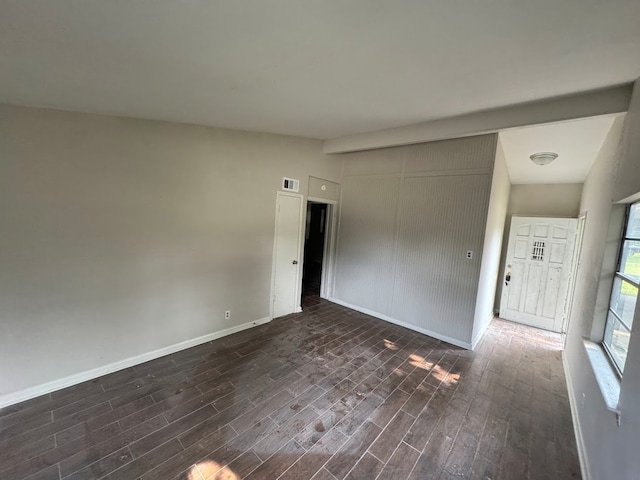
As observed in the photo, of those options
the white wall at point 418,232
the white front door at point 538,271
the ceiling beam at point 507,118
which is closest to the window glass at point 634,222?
the ceiling beam at point 507,118

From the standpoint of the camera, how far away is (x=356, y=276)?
500 centimetres

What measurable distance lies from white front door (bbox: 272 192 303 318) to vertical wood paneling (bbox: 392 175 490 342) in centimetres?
174

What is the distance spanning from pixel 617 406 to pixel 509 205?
4641 millimetres

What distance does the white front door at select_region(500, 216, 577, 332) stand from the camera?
4.59 metres

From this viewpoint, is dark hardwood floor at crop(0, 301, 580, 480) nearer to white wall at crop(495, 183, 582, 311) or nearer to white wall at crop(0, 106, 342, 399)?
white wall at crop(0, 106, 342, 399)

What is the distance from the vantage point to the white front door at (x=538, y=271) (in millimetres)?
4594

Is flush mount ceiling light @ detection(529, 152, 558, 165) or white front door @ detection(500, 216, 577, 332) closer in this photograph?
flush mount ceiling light @ detection(529, 152, 558, 165)

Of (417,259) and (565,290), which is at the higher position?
(417,259)

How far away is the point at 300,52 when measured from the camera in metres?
1.72

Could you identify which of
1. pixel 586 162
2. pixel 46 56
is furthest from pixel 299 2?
pixel 586 162

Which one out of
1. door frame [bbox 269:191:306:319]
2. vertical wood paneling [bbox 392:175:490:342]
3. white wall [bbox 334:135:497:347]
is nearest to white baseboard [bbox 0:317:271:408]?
door frame [bbox 269:191:306:319]

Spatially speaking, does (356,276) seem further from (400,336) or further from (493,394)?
(493,394)

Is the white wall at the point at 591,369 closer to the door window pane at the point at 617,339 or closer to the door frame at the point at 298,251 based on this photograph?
the door window pane at the point at 617,339

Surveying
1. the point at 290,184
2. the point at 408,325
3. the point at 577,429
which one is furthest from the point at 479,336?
the point at 290,184
